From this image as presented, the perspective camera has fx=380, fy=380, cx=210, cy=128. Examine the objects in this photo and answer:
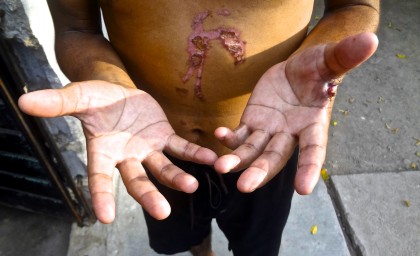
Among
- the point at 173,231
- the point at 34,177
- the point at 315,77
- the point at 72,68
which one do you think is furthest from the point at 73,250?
the point at 315,77

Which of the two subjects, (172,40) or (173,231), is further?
(173,231)

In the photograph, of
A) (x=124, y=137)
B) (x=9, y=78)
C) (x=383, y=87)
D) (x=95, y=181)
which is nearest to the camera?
(x=95, y=181)

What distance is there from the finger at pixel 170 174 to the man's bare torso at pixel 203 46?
27 cm

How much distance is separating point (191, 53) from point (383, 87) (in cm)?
283

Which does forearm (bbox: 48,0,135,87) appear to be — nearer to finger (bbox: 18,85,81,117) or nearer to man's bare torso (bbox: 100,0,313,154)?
man's bare torso (bbox: 100,0,313,154)

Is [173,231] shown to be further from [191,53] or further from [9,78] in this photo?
[9,78]

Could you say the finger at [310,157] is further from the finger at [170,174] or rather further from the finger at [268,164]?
the finger at [170,174]

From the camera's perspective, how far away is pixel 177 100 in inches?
54.4

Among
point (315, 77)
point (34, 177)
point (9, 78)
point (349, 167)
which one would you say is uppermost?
point (315, 77)

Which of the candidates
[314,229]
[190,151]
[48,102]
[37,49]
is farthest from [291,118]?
[314,229]

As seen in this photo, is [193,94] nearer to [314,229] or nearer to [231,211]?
[231,211]

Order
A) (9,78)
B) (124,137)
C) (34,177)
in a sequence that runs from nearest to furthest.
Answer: (124,137) → (9,78) → (34,177)

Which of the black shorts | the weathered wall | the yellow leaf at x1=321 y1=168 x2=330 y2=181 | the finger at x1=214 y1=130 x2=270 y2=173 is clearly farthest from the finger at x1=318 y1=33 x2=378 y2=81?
the yellow leaf at x1=321 y1=168 x2=330 y2=181

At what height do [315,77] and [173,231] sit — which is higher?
[315,77]
